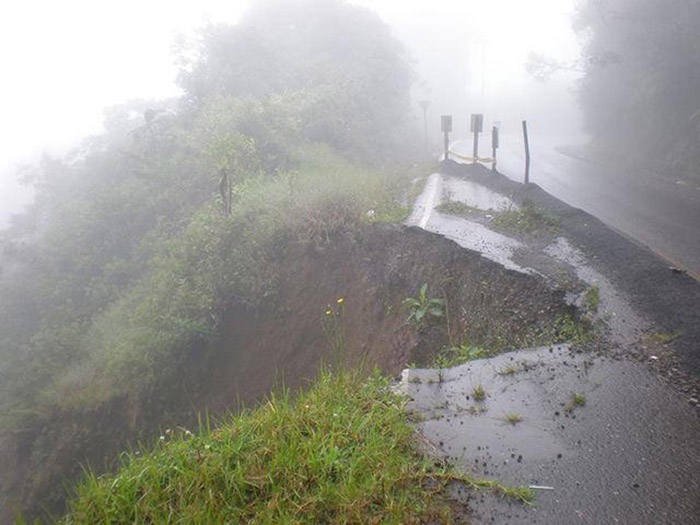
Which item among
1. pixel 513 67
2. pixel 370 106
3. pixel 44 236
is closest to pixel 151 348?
pixel 44 236

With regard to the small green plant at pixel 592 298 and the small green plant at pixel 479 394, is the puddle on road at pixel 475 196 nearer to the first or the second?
the small green plant at pixel 592 298

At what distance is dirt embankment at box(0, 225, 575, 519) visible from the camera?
8.60m

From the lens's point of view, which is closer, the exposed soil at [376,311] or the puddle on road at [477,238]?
the exposed soil at [376,311]

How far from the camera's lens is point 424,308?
7.67 meters

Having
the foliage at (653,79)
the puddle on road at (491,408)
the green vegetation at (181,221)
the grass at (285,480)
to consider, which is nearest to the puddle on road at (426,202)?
the green vegetation at (181,221)

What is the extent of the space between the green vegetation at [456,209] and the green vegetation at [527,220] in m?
0.67

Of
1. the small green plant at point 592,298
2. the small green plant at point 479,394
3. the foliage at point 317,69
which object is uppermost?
the foliage at point 317,69

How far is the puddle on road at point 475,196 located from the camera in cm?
1125

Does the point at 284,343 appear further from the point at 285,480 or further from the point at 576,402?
the point at 285,480

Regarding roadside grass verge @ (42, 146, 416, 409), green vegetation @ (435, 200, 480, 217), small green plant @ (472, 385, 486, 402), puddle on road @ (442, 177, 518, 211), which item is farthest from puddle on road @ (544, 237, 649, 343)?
roadside grass verge @ (42, 146, 416, 409)

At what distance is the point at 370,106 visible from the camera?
24797mm

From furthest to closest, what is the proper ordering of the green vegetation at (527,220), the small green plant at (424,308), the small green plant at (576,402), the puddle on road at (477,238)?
the green vegetation at (527,220) < the puddle on road at (477,238) < the small green plant at (424,308) < the small green plant at (576,402)

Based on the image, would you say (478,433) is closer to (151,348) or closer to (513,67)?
(151,348)

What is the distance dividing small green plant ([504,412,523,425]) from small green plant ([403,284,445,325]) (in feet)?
10.4
